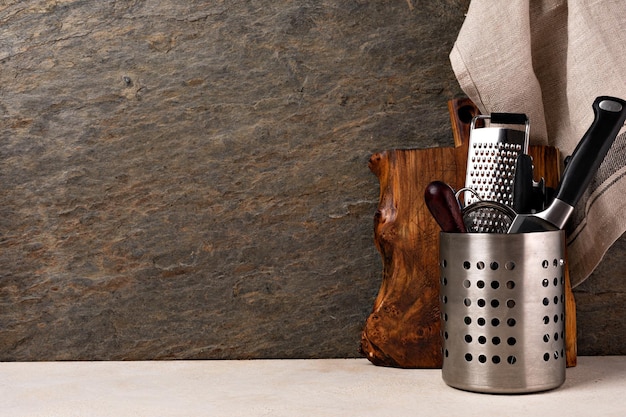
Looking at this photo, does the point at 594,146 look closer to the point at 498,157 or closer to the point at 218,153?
the point at 498,157

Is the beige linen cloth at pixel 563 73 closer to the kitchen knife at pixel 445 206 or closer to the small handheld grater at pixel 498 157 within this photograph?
the small handheld grater at pixel 498 157

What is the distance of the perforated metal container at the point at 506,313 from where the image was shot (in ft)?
2.43

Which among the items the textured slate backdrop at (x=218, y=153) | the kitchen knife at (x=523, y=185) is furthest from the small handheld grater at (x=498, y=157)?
the textured slate backdrop at (x=218, y=153)

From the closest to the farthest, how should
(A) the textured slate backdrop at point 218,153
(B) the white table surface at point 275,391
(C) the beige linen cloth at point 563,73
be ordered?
(B) the white table surface at point 275,391 → (C) the beige linen cloth at point 563,73 → (A) the textured slate backdrop at point 218,153

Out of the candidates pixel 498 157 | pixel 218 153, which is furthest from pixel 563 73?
pixel 218 153

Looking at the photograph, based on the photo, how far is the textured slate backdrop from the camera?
3.21ft

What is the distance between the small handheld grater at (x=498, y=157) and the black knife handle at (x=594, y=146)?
78 millimetres

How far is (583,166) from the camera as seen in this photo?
0.77 meters

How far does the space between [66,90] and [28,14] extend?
0.39 ft

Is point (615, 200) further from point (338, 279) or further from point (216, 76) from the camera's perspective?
point (216, 76)

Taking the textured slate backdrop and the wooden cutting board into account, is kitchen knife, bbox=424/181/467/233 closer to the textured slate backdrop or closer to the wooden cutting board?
the wooden cutting board

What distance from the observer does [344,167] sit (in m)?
0.98

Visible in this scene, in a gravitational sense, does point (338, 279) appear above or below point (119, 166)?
below

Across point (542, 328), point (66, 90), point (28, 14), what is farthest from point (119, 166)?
point (542, 328)
